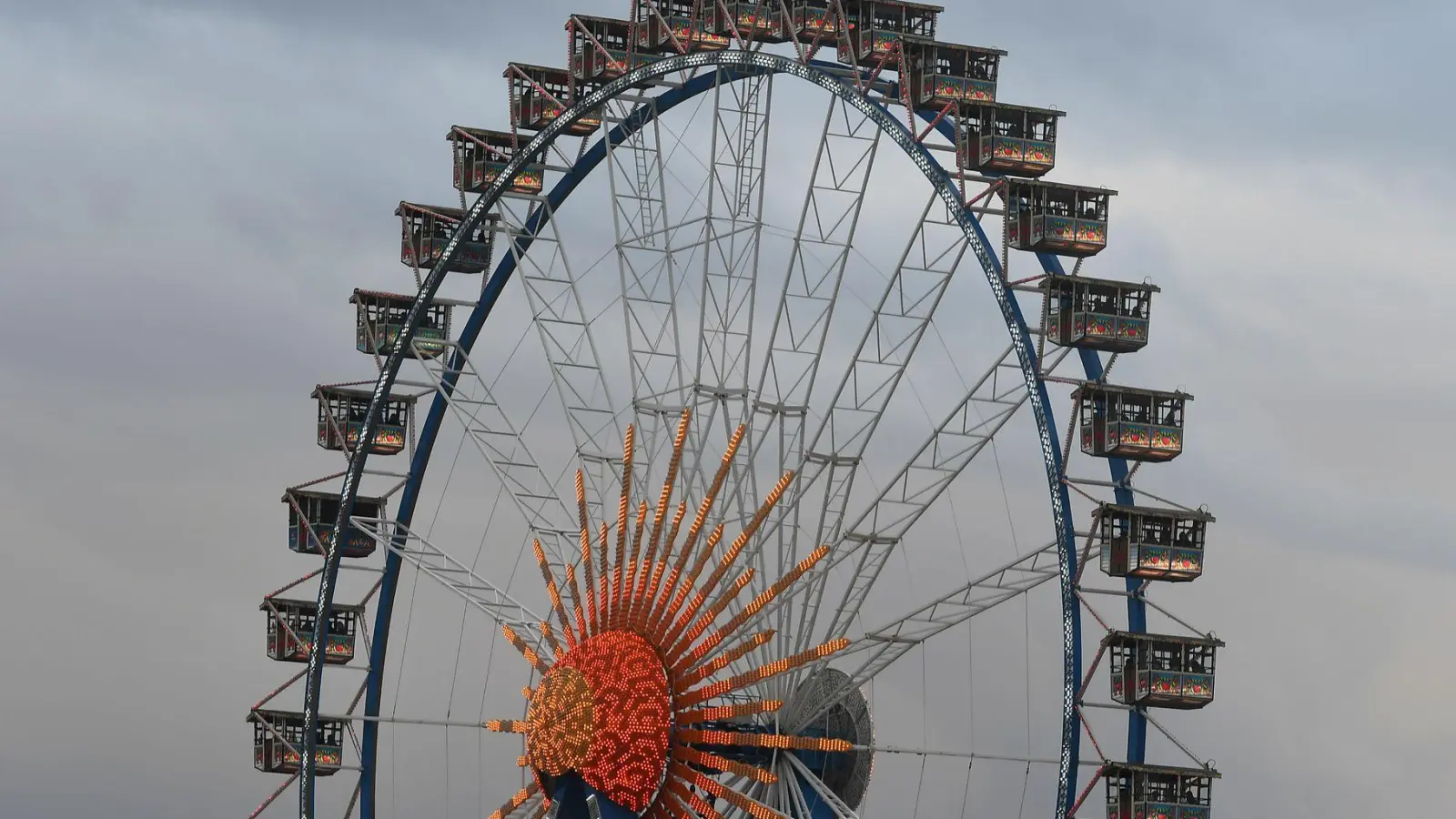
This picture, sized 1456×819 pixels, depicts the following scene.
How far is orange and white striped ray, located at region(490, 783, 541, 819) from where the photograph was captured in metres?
48.7

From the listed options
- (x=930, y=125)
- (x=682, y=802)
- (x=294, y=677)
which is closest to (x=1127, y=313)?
(x=930, y=125)

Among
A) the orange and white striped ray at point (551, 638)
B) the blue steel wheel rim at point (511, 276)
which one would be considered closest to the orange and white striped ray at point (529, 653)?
the orange and white striped ray at point (551, 638)

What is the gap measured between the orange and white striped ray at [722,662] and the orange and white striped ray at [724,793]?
127 cm

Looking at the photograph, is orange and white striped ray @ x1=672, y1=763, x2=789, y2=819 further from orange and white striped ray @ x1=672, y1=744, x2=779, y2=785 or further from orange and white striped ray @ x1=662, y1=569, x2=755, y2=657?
orange and white striped ray @ x1=662, y1=569, x2=755, y2=657

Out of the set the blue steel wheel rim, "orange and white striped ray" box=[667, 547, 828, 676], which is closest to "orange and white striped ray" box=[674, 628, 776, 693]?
"orange and white striped ray" box=[667, 547, 828, 676]

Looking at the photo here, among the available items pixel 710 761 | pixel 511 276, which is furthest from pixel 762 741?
pixel 511 276

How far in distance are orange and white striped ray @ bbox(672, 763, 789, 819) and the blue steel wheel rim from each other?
4440 millimetres

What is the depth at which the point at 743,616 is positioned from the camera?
45.9 m

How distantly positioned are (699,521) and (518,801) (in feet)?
19.9

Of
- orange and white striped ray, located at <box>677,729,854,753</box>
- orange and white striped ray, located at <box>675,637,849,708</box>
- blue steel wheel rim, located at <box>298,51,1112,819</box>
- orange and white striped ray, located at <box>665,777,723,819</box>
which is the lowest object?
orange and white striped ray, located at <box>665,777,723,819</box>

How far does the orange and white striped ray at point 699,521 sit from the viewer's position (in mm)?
46344

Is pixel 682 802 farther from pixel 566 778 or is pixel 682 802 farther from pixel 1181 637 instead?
pixel 1181 637

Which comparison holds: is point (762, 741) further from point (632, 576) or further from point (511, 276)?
point (511, 276)

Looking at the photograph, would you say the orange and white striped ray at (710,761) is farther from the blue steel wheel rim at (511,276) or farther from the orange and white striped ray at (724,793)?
the blue steel wheel rim at (511,276)
